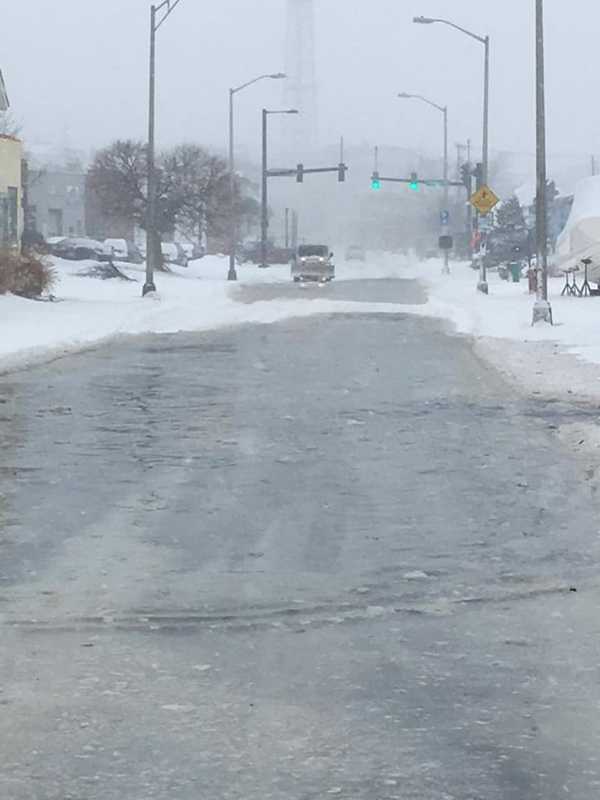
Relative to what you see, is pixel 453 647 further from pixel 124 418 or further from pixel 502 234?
pixel 502 234

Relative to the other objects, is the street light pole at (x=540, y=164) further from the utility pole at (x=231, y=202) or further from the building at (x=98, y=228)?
the building at (x=98, y=228)

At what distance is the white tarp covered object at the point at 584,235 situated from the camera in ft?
181

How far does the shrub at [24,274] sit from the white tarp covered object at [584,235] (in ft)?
63.8

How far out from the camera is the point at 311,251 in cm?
7788

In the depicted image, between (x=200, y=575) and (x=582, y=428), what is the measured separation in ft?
25.9

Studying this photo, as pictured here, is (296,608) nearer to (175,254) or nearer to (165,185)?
(165,185)

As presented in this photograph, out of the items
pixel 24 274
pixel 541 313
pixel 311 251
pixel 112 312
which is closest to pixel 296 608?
pixel 541 313

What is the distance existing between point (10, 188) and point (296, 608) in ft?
155

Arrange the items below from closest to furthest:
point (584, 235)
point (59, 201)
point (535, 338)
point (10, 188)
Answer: point (535, 338), point (10, 188), point (584, 235), point (59, 201)

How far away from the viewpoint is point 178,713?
6.68 meters

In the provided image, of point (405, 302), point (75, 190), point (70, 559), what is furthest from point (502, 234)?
point (70, 559)

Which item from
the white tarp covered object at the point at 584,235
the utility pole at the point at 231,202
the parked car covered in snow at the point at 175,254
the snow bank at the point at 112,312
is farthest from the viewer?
the parked car covered in snow at the point at 175,254

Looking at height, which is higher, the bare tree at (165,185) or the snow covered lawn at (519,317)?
the bare tree at (165,185)

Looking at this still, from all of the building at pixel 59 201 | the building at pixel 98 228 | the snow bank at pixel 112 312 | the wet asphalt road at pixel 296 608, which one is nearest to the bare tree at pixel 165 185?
the snow bank at pixel 112 312
